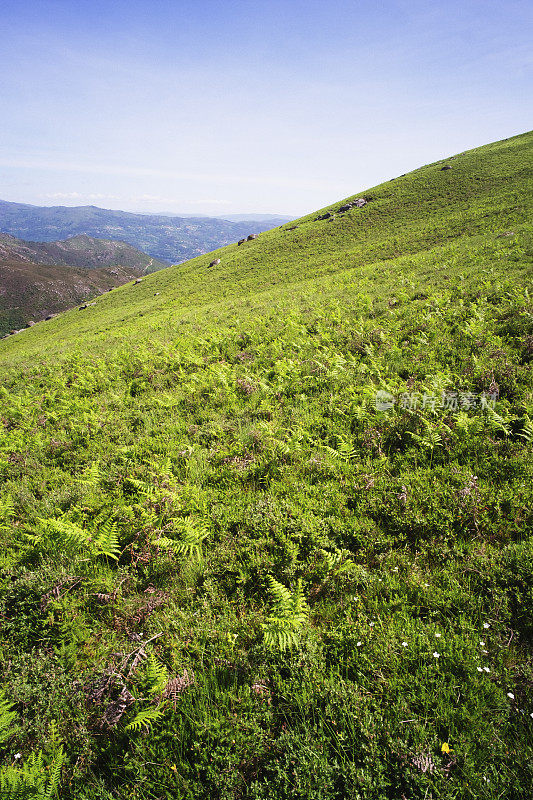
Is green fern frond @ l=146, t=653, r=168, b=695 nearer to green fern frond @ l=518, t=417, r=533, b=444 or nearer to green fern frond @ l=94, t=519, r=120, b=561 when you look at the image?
green fern frond @ l=94, t=519, r=120, b=561

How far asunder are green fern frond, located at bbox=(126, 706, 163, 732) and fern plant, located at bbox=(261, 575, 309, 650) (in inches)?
42.7

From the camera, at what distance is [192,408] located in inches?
338

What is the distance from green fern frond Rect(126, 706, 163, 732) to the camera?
9.11 feet

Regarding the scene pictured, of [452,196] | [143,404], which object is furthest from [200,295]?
[452,196]

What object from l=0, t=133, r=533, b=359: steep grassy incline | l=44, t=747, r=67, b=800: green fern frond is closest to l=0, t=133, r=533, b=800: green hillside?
l=44, t=747, r=67, b=800: green fern frond

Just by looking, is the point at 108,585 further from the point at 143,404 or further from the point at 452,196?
the point at 452,196

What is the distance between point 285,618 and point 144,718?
1.45 metres

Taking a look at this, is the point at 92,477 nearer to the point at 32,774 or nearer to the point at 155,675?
the point at 155,675

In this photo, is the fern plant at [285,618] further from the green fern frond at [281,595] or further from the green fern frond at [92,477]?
the green fern frond at [92,477]

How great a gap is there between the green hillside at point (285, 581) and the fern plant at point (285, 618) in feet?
0.10

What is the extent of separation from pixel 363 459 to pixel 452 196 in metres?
53.4

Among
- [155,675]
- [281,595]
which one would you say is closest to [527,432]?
[281,595]

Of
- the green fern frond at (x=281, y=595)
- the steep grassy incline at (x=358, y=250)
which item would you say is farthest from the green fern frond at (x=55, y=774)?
the steep grassy incline at (x=358, y=250)

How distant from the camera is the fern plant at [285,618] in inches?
127
